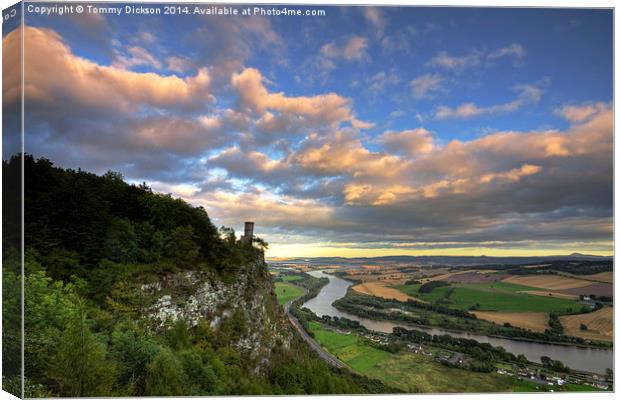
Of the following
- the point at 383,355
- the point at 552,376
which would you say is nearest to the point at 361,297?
the point at 383,355

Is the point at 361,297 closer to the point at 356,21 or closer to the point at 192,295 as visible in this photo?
the point at 192,295

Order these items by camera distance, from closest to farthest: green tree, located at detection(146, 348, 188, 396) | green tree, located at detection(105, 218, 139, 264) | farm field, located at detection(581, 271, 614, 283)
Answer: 1. green tree, located at detection(146, 348, 188, 396)
2. farm field, located at detection(581, 271, 614, 283)
3. green tree, located at detection(105, 218, 139, 264)

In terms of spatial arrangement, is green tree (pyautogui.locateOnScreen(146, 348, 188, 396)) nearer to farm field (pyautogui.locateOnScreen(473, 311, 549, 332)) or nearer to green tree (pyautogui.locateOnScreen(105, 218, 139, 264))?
green tree (pyautogui.locateOnScreen(105, 218, 139, 264))

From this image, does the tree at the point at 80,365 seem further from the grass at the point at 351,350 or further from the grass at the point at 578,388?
the grass at the point at 578,388

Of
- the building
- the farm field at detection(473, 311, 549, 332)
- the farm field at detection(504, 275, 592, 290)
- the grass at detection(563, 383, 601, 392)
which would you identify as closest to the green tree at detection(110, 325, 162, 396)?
the building

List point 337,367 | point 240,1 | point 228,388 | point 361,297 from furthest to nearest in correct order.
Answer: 1. point 361,297
2. point 337,367
3. point 228,388
4. point 240,1

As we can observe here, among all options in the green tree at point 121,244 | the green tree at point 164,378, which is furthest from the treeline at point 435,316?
the green tree at point 121,244
